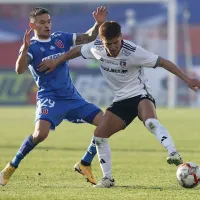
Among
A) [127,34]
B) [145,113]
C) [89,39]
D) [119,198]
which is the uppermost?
[127,34]

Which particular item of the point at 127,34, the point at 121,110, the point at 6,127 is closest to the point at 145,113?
the point at 121,110

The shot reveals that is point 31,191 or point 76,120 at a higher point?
point 76,120

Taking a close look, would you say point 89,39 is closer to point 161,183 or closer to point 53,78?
point 53,78

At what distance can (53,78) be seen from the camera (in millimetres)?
11375

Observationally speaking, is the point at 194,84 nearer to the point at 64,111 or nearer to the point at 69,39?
the point at 64,111

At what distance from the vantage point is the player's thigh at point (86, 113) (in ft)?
37.3

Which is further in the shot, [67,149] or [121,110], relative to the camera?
[67,149]

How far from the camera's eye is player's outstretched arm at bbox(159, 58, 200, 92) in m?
10.0

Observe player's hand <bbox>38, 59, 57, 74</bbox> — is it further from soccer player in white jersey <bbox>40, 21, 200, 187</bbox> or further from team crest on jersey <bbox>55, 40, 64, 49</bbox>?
team crest on jersey <bbox>55, 40, 64, 49</bbox>

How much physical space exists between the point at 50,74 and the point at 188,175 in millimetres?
2549

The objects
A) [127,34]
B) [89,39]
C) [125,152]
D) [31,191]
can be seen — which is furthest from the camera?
[127,34]

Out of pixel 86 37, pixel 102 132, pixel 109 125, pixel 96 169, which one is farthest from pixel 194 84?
pixel 96 169

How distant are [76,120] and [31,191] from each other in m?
1.80

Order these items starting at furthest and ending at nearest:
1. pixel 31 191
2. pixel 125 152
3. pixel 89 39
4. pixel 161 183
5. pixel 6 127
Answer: pixel 6 127
pixel 125 152
pixel 89 39
pixel 161 183
pixel 31 191
